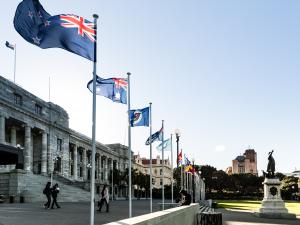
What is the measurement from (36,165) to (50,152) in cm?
326

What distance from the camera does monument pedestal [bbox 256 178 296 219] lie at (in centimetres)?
3497

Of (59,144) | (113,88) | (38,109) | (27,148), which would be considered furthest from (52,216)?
(59,144)

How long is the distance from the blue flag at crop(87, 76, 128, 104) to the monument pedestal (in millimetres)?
21523

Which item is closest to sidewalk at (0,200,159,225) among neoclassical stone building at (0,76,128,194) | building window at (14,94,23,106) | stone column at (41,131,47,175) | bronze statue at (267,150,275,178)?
bronze statue at (267,150,275,178)

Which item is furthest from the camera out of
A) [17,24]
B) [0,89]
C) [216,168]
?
[216,168]

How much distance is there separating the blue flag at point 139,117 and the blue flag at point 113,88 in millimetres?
4179

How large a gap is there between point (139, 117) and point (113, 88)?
5415 mm

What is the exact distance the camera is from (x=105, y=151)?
112m

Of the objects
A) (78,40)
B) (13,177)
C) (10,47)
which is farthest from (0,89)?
(78,40)

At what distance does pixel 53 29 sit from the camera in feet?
39.1

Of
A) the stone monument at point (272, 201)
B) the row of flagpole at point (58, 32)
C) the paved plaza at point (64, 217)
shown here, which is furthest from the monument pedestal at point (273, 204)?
the row of flagpole at point (58, 32)

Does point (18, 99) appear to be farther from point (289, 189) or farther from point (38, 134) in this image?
point (289, 189)

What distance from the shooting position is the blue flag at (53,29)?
11289 millimetres

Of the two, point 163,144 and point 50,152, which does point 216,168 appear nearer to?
point 50,152
